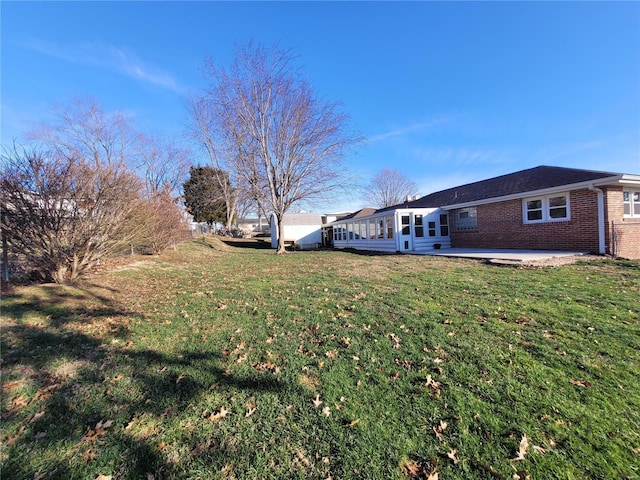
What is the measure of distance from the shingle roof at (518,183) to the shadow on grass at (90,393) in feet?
44.4

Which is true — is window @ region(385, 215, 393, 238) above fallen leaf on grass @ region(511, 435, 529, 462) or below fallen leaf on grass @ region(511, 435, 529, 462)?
above

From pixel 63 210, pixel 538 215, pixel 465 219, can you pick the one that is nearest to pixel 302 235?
pixel 465 219

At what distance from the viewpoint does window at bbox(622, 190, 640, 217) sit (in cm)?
1046

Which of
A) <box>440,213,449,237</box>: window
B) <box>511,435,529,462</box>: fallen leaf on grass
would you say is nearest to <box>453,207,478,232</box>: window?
<box>440,213,449,237</box>: window

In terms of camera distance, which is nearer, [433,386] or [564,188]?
[433,386]

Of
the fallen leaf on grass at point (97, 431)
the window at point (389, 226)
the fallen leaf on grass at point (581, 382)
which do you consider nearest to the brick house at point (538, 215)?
the window at point (389, 226)

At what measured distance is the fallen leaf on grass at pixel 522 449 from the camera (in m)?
2.05

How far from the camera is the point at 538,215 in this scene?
1229cm

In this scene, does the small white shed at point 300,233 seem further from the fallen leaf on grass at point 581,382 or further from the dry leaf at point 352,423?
the dry leaf at point 352,423

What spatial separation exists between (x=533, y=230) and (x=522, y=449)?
13.1m

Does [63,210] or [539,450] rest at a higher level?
[63,210]

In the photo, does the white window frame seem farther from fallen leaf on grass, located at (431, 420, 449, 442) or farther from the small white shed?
the small white shed

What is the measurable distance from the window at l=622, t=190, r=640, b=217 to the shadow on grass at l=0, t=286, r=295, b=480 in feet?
46.6

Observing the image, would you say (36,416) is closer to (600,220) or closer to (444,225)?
(600,220)
